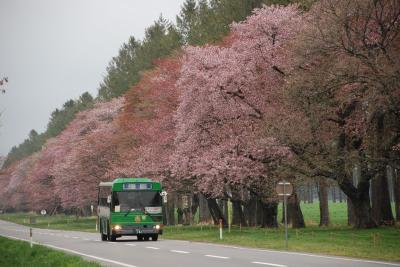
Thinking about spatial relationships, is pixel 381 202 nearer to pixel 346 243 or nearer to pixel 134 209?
pixel 346 243

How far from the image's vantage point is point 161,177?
5234cm

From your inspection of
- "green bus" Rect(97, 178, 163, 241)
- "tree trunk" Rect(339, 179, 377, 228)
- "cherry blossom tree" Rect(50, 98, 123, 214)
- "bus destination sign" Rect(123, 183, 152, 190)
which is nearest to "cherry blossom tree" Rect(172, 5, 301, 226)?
"tree trunk" Rect(339, 179, 377, 228)

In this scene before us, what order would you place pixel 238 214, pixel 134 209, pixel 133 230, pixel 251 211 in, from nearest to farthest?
pixel 133 230 < pixel 134 209 < pixel 251 211 < pixel 238 214

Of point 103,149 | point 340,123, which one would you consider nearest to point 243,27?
point 340,123

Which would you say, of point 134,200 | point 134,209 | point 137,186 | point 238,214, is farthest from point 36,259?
point 238,214

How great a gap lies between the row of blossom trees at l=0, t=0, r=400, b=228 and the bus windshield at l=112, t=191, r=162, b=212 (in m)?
5.43

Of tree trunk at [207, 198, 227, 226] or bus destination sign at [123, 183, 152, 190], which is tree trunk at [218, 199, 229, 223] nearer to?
tree trunk at [207, 198, 227, 226]

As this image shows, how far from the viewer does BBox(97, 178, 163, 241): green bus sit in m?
Answer: 34.2

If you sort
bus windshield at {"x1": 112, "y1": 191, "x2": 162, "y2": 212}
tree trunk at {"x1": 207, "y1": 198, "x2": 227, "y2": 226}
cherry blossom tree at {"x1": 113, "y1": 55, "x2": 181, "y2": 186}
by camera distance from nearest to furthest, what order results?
bus windshield at {"x1": 112, "y1": 191, "x2": 162, "y2": 212}, tree trunk at {"x1": 207, "y1": 198, "x2": 227, "y2": 226}, cherry blossom tree at {"x1": 113, "y1": 55, "x2": 181, "y2": 186}

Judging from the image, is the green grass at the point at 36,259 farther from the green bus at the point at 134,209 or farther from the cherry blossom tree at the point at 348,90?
the cherry blossom tree at the point at 348,90

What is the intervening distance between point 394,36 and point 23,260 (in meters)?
16.5

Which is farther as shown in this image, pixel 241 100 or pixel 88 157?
pixel 88 157

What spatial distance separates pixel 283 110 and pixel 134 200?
25.8 ft

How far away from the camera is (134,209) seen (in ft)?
113
